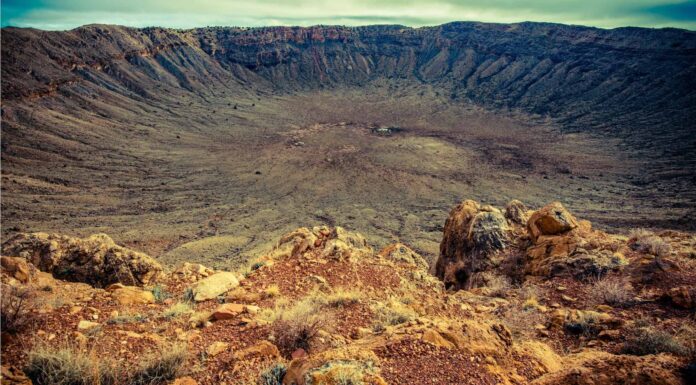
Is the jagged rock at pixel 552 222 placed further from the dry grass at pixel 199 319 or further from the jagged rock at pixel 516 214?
the dry grass at pixel 199 319

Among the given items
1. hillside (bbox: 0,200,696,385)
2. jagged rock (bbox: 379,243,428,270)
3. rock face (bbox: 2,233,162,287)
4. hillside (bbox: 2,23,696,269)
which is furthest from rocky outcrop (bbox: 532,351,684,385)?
hillside (bbox: 2,23,696,269)

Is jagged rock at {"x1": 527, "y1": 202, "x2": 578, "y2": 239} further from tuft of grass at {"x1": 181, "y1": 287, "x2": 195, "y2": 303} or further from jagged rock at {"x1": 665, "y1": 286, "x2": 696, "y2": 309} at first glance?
tuft of grass at {"x1": 181, "y1": 287, "x2": 195, "y2": 303}

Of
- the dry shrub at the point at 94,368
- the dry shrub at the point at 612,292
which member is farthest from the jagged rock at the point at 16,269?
the dry shrub at the point at 612,292

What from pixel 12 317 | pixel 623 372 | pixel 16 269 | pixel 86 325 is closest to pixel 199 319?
pixel 86 325

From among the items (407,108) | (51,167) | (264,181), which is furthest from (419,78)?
(51,167)

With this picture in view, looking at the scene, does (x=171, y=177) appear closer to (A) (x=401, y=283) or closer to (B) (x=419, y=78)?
(A) (x=401, y=283)

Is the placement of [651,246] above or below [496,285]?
above

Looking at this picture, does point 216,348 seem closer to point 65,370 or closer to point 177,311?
point 65,370
